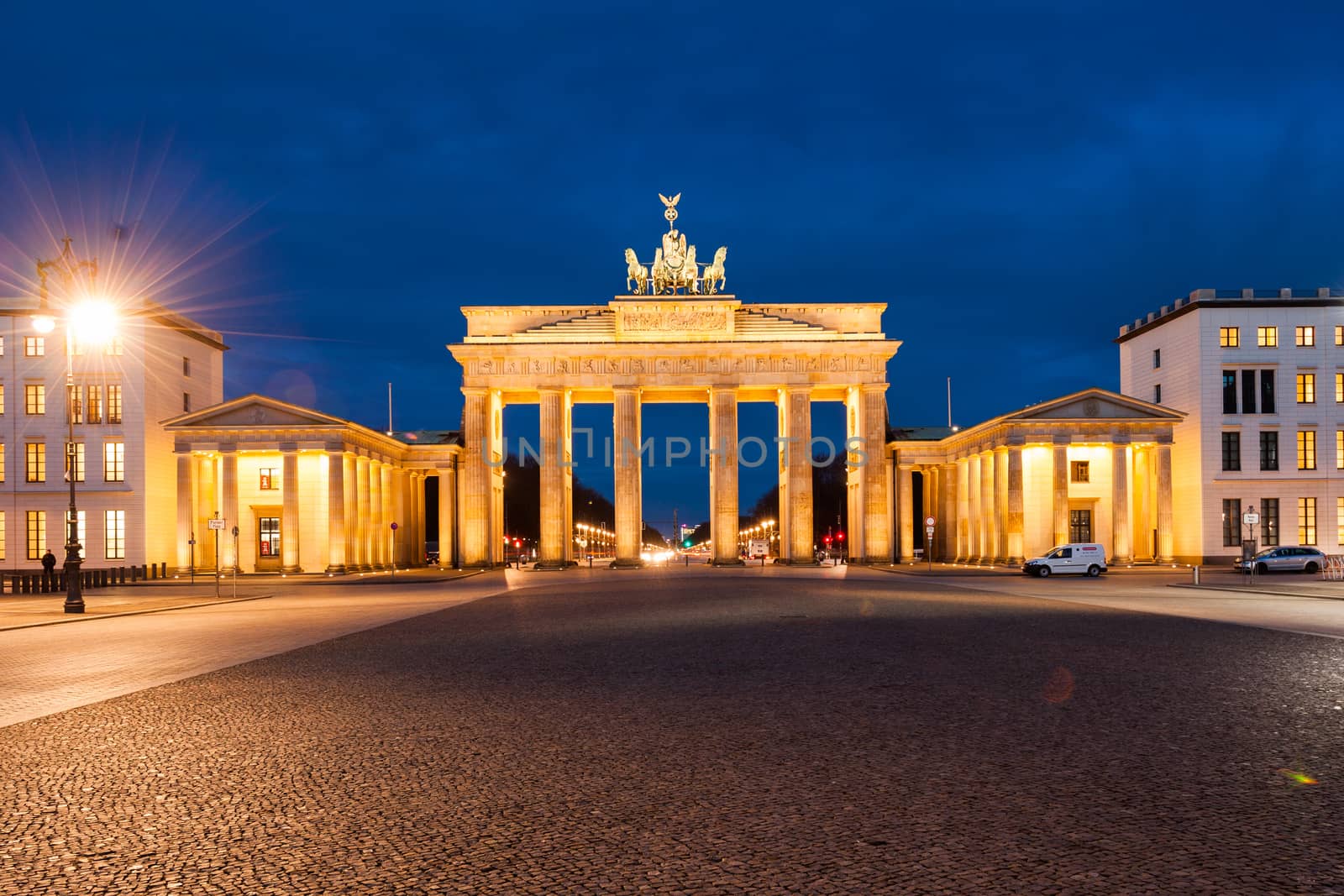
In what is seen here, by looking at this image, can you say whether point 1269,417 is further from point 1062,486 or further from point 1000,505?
point 1000,505

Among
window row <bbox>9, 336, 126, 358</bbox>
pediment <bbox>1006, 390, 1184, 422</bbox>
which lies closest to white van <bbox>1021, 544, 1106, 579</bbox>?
pediment <bbox>1006, 390, 1184, 422</bbox>

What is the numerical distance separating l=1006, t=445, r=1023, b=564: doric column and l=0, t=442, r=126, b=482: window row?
56.6 meters

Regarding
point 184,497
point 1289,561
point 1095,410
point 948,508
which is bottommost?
point 1289,561

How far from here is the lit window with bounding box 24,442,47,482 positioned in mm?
64938

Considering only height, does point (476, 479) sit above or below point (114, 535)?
above

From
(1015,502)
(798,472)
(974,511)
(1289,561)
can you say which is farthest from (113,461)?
(1289,561)

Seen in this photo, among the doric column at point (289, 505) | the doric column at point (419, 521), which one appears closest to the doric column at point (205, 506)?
the doric column at point (289, 505)

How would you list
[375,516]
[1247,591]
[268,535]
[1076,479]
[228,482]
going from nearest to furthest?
[1247,591]
[228,482]
[1076,479]
[268,535]
[375,516]

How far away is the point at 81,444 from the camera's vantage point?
65.2m

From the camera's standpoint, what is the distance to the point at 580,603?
107 feet

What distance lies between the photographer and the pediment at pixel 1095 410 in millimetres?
64688

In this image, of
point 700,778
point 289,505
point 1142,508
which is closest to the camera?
point 700,778

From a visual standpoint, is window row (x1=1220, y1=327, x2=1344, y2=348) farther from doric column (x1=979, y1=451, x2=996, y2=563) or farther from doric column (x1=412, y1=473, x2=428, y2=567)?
doric column (x1=412, y1=473, x2=428, y2=567)

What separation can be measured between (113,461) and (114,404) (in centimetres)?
372
